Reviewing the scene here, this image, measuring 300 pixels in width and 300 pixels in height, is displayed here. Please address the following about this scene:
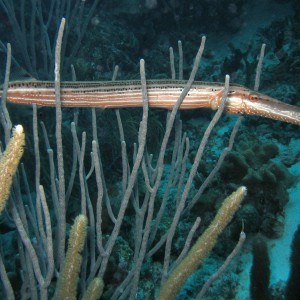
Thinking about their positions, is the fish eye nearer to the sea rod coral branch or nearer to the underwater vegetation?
the underwater vegetation

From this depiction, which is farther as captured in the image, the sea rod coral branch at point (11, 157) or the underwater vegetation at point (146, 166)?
the underwater vegetation at point (146, 166)

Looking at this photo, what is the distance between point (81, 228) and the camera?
223 cm

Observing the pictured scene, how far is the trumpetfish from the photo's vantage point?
12.2 feet

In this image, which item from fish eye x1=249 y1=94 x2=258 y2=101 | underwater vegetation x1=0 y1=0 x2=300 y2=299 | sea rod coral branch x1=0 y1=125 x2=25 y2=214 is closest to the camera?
sea rod coral branch x1=0 y1=125 x2=25 y2=214

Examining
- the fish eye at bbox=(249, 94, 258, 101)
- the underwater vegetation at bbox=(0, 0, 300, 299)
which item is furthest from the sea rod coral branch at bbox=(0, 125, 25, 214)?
the fish eye at bbox=(249, 94, 258, 101)

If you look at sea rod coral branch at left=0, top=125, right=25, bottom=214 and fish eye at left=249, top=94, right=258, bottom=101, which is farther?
fish eye at left=249, top=94, right=258, bottom=101

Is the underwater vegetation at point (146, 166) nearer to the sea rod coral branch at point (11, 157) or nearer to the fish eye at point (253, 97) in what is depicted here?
the sea rod coral branch at point (11, 157)

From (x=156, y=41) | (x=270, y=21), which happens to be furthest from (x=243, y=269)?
(x=270, y=21)

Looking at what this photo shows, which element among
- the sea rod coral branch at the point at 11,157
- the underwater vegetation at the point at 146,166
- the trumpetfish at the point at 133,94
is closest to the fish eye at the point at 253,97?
the trumpetfish at the point at 133,94

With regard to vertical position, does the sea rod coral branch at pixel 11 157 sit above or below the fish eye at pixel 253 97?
below

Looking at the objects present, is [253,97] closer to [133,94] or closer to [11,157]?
[133,94]

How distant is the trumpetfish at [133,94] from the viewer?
Result: 371 cm

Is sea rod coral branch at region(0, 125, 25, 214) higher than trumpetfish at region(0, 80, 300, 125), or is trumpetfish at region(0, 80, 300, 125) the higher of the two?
trumpetfish at region(0, 80, 300, 125)

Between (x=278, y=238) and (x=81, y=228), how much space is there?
3.67 m
